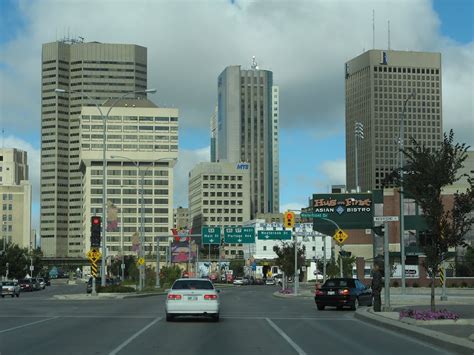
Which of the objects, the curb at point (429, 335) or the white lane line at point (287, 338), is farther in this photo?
the white lane line at point (287, 338)

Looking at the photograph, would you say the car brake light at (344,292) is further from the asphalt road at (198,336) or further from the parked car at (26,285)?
the parked car at (26,285)

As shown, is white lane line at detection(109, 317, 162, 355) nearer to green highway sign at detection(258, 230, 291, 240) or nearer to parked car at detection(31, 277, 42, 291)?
green highway sign at detection(258, 230, 291, 240)

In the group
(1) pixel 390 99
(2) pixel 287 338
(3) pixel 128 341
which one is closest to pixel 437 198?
(2) pixel 287 338

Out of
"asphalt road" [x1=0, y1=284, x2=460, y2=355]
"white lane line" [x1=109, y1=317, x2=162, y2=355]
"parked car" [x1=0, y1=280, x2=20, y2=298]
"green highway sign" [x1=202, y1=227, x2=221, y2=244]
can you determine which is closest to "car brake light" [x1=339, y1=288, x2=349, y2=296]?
"asphalt road" [x1=0, y1=284, x2=460, y2=355]

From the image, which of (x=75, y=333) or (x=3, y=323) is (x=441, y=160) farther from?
(x=3, y=323)

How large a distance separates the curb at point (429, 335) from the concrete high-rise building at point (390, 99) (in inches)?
6050

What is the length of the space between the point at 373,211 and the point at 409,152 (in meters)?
88.8

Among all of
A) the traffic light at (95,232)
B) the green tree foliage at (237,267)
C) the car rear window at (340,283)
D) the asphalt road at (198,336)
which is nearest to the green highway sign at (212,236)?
the traffic light at (95,232)

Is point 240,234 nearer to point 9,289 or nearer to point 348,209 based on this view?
point 9,289

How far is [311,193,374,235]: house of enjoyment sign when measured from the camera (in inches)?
4628

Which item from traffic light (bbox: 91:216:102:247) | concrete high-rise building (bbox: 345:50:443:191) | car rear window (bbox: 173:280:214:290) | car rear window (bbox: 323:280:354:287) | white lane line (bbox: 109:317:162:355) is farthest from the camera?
concrete high-rise building (bbox: 345:50:443:191)

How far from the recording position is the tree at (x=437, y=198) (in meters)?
25.0

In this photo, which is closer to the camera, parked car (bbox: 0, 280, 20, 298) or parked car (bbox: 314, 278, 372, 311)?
parked car (bbox: 314, 278, 372, 311)

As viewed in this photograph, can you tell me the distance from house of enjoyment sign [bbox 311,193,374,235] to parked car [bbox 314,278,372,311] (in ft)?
264
